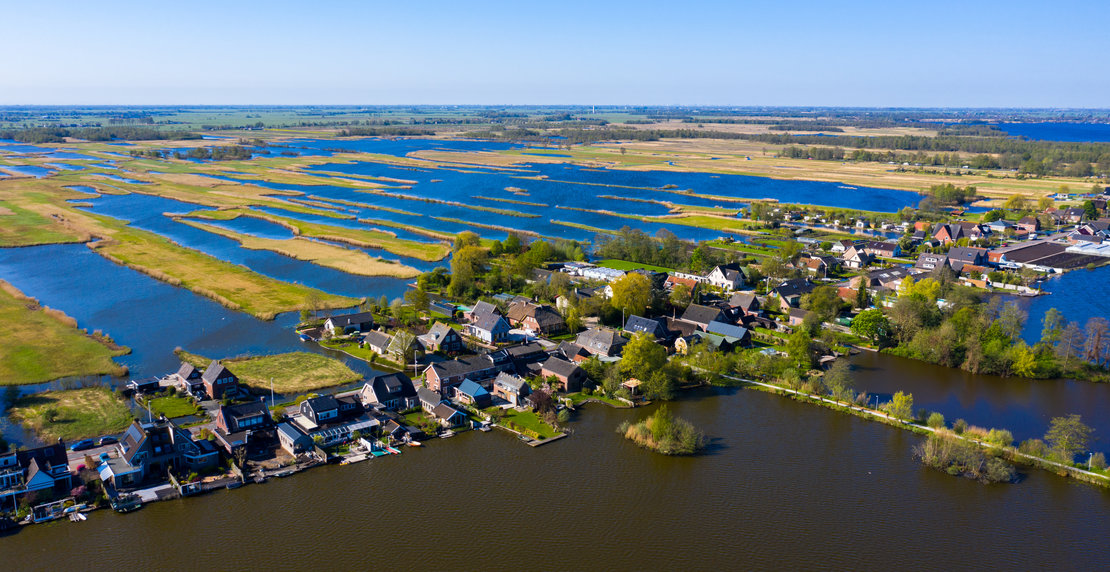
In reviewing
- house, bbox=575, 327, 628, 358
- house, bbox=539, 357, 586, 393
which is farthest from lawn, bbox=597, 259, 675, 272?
house, bbox=539, 357, 586, 393

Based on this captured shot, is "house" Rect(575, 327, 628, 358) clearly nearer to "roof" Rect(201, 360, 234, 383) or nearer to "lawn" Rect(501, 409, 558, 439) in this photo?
"lawn" Rect(501, 409, 558, 439)

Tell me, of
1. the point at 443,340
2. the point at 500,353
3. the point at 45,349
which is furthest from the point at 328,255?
the point at 500,353

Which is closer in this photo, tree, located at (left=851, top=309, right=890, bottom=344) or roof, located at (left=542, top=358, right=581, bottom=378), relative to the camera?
roof, located at (left=542, top=358, right=581, bottom=378)

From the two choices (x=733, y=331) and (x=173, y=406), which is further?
(x=733, y=331)

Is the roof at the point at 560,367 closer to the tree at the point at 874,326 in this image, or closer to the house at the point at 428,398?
the house at the point at 428,398

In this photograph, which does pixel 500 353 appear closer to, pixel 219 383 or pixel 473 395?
pixel 473 395

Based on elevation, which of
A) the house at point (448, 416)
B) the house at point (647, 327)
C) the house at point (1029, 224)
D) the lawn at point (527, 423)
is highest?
the house at point (1029, 224)

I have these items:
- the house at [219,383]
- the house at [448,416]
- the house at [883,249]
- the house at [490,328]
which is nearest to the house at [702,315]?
the house at [490,328]
